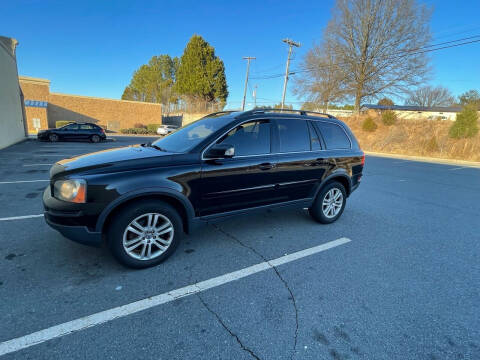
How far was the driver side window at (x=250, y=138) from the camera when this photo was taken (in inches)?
129

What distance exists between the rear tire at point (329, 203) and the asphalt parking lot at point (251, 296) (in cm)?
24

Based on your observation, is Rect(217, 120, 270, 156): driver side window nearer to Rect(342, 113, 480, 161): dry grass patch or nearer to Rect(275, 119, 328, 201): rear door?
Rect(275, 119, 328, 201): rear door

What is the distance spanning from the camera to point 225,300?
239 centimetres

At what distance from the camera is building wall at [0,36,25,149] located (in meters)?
12.3

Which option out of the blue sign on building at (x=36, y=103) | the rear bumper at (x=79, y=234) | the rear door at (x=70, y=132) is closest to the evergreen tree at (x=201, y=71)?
the blue sign on building at (x=36, y=103)

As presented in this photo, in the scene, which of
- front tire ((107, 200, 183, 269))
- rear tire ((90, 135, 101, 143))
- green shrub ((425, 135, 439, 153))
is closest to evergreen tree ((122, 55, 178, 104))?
rear tire ((90, 135, 101, 143))

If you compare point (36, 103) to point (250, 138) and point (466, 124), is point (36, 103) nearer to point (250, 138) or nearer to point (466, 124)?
point (250, 138)

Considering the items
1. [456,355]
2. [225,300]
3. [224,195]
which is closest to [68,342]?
[225,300]

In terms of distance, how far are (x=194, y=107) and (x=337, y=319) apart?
42.0 m

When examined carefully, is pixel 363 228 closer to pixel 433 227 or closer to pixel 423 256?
pixel 423 256

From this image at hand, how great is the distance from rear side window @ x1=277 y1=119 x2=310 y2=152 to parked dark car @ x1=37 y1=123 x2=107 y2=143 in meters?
17.5

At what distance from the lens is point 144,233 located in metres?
2.76

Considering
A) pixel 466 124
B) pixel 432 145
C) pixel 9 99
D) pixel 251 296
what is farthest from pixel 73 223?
pixel 466 124

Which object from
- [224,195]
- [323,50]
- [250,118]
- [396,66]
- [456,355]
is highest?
[323,50]
